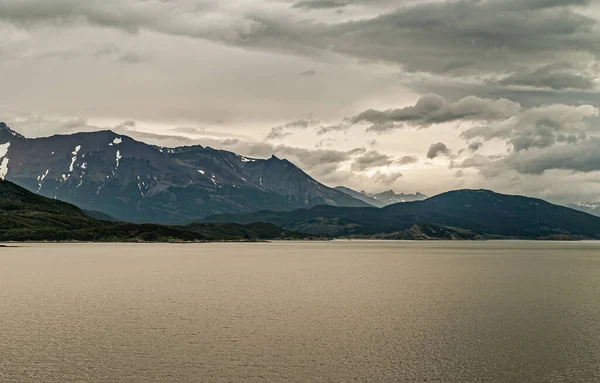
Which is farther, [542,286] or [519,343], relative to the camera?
[542,286]

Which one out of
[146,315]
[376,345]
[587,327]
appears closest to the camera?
[376,345]

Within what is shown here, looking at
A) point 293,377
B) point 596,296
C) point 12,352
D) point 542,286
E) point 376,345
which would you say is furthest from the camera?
point 542,286

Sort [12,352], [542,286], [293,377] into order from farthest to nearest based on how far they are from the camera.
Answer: [542,286], [12,352], [293,377]

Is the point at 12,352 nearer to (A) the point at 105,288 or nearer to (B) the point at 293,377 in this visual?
(B) the point at 293,377

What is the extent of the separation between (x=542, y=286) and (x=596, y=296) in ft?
66.9

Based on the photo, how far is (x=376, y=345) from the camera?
6031 cm

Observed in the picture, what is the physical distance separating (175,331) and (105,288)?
57234 millimetres

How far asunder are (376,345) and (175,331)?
2433cm

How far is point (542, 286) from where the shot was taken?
426ft

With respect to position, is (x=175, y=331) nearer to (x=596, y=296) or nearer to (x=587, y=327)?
(x=587, y=327)

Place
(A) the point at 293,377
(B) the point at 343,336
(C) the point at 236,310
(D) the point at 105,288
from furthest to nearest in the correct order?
(D) the point at 105,288 < (C) the point at 236,310 < (B) the point at 343,336 < (A) the point at 293,377

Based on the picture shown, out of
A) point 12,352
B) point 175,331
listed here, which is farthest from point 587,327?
point 12,352

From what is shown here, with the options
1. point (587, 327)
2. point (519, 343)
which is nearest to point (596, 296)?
point (587, 327)

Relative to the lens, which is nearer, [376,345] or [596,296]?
[376,345]
